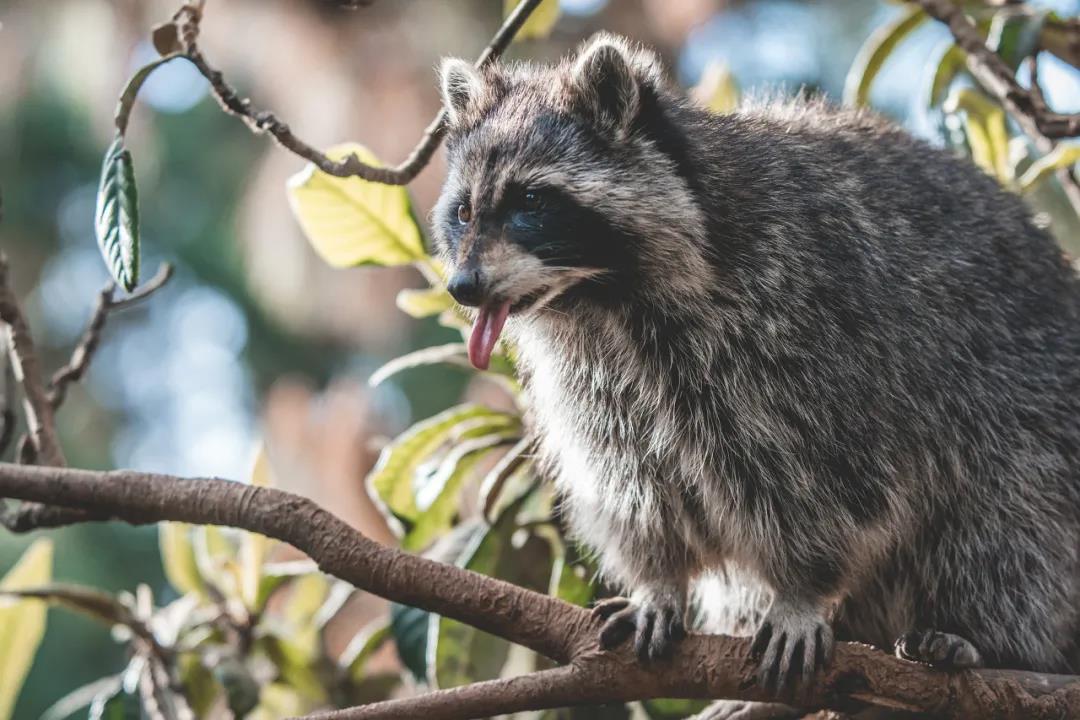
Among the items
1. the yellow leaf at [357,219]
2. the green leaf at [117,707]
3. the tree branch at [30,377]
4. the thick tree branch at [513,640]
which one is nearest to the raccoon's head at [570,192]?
the yellow leaf at [357,219]

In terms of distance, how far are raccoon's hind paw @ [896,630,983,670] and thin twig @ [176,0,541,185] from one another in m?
1.51

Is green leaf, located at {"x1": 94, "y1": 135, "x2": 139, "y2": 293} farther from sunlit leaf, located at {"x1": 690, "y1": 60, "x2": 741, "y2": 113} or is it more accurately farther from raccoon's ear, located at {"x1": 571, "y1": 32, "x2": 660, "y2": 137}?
sunlit leaf, located at {"x1": 690, "y1": 60, "x2": 741, "y2": 113}

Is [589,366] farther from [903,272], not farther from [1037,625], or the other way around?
[1037,625]

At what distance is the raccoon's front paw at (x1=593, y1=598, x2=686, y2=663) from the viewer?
266cm

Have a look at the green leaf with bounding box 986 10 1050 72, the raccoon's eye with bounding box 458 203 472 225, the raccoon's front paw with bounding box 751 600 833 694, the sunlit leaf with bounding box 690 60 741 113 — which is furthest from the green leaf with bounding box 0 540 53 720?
the green leaf with bounding box 986 10 1050 72

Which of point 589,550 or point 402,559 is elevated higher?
point 402,559

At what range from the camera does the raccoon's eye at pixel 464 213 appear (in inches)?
111

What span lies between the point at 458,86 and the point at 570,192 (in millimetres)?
507

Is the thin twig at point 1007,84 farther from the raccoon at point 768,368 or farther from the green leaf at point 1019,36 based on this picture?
the raccoon at point 768,368

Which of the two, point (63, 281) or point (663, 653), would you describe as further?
point (63, 281)

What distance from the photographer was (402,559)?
2.45 m

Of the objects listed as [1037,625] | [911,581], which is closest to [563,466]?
[911,581]

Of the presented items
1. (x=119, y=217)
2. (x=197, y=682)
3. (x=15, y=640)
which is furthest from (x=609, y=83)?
(x=15, y=640)

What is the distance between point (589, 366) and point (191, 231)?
14.4m
